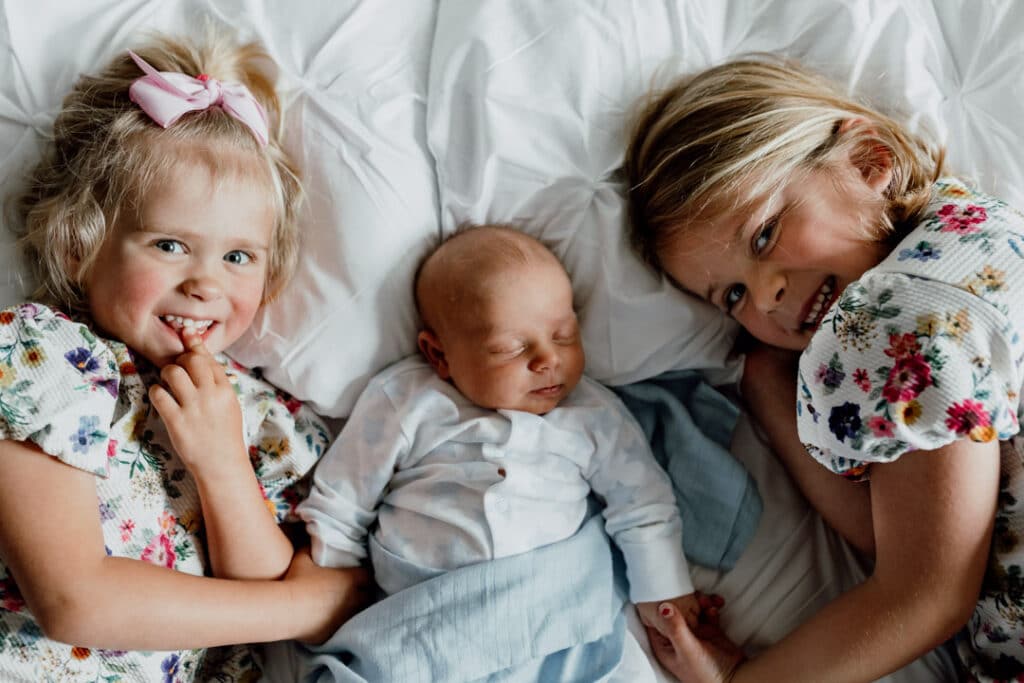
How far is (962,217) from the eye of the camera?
111 cm

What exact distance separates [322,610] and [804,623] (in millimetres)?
632

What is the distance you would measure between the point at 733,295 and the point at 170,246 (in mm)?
745

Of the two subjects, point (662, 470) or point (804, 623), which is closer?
point (804, 623)

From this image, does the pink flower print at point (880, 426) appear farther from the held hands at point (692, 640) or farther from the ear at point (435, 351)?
the ear at point (435, 351)

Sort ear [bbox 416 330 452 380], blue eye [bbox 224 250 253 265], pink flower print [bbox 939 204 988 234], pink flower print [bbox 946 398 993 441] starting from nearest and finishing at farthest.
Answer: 1. pink flower print [bbox 946 398 993 441]
2. pink flower print [bbox 939 204 988 234]
3. blue eye [bbox 224 250 253 265]
4. ear [bbox 416 330 452 380]

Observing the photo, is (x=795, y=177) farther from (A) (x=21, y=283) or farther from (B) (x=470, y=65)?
(A) (x=21, y=283)

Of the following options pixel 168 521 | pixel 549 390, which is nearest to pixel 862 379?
pixel 549 390

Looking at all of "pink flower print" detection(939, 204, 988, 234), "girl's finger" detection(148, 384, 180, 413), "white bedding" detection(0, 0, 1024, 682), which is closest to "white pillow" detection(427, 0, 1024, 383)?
"white bedding" detection(0, 0, 1024, 682)

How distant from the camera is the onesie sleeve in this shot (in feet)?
4.13

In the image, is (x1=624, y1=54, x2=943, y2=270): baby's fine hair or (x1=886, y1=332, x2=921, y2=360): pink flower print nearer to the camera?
(x1=886, y1=332, x2=921, y2=360): pink flower print

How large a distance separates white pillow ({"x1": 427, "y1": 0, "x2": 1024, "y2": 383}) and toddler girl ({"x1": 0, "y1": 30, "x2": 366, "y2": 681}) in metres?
0.29

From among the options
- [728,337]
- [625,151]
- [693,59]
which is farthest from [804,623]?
[693,59]

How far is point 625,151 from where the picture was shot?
4.36ft

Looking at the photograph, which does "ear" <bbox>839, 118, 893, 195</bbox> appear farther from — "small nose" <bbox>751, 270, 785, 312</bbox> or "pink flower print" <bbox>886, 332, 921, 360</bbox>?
"pink flower print" <bbox>886, 332, 921, 360</bbox>
